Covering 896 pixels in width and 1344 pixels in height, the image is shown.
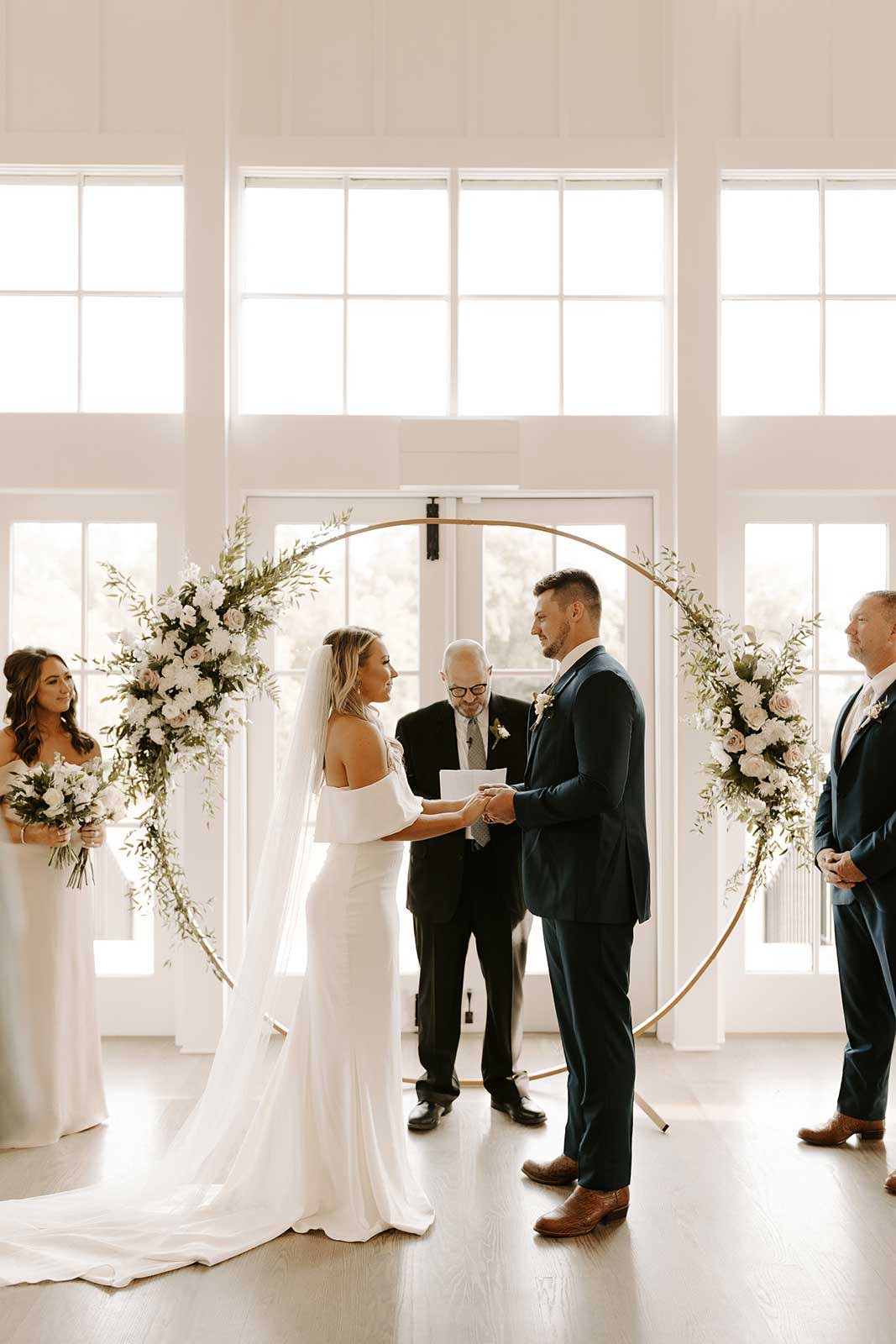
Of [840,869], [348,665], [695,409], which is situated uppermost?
[695,409]

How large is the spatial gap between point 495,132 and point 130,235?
5.89ft

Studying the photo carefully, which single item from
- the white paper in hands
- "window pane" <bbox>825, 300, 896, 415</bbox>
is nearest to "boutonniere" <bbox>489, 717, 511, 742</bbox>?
the white paper in hands

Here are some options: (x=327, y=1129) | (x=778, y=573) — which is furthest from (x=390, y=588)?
(x=327, y=1129)

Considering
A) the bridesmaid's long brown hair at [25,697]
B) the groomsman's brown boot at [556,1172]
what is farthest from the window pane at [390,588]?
the groomsman's brown boot at [556,1172]

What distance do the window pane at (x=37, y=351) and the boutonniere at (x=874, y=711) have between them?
152 inches

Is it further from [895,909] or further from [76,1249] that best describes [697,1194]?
[76,1249]

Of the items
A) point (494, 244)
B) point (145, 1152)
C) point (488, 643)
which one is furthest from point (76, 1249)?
point (494, 244)

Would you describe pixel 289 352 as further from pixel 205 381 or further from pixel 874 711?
pixel 874 711

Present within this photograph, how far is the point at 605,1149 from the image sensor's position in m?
3.35

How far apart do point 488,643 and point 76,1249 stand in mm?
Answer: 3145

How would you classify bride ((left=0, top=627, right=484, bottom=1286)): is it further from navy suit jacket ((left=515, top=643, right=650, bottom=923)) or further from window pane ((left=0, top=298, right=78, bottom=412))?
window pane ((left=0, top=298, right=78, bottom=412))

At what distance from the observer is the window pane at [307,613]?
548 cm

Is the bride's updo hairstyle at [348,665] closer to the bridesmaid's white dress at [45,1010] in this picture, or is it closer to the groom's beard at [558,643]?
the groom's beard at [558,643]

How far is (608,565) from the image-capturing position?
5555mm
